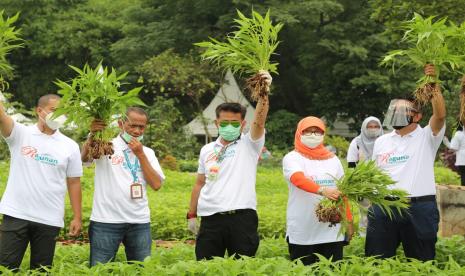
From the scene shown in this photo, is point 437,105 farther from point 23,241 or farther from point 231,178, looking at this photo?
point 23,241

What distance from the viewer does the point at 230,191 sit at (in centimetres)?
652

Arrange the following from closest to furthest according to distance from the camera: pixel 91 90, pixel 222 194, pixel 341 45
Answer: pixel 91 90
pixel 222 194
pixel 341 45

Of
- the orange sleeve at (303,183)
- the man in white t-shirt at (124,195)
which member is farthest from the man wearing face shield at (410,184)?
the man in white t-shirt at (124,195)

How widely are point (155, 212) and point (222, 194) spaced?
16.2 feet

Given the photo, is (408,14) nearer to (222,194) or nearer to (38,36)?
(222,194)

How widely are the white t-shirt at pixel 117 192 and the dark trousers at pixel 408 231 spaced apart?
202 centimetres

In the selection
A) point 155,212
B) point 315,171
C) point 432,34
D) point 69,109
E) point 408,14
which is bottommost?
point 155,212

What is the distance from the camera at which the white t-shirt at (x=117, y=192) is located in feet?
20.8

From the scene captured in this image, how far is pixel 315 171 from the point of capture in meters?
6.61

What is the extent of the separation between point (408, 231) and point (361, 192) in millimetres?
848

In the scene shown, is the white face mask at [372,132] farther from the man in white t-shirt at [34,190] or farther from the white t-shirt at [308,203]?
the man in white t-shirt at [34,190]

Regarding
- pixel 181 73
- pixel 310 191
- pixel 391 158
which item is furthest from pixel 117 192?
pixel 181 73

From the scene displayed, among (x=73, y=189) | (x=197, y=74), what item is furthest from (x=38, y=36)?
(x=73, y=189)

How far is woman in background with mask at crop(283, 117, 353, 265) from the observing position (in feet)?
21.3
